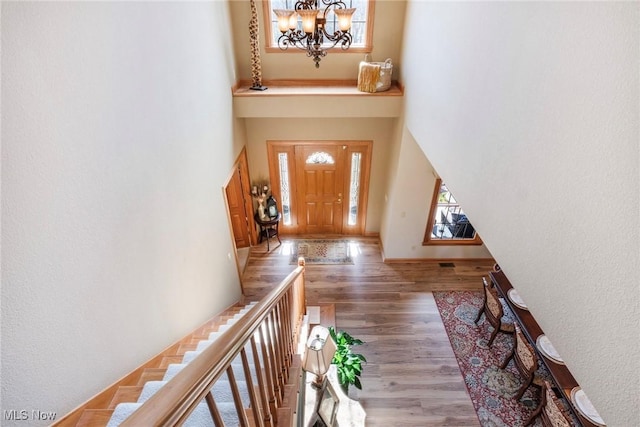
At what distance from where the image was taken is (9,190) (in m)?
1.22

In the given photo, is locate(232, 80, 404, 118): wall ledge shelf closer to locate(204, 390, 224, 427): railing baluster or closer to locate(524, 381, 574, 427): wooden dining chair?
locate(524, 381, 574, 427): wooden dining chair

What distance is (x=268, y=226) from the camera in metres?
5.84

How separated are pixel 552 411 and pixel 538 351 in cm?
50

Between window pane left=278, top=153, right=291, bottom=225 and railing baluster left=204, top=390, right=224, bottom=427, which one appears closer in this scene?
railing baluster left=204, top=390, right=224, bottom=427

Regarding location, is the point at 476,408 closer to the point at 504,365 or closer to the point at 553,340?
the point at 504,365

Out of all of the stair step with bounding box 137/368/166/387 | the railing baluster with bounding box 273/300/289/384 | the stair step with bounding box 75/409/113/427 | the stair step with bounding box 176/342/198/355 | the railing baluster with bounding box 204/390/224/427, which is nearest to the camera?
the railing baluster with bounding box 204/390/224/427

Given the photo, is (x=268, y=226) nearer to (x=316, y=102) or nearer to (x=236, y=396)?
(x=316, y=102)

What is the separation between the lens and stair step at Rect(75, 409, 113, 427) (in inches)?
63.7

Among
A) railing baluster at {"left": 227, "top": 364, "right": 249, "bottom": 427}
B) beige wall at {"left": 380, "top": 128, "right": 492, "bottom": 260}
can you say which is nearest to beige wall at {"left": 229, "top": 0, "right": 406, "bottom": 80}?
beige wall at {"left": 380, "top": 128, "right": 492, "bottom": 260}

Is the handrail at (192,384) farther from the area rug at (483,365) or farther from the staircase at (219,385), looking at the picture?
the area rug at (483,365)

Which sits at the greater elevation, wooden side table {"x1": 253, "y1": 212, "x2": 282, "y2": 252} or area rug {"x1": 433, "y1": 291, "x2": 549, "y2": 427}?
wooden side table {"x1": 253, "y1": 212, "x2": 282, "y2": 252}

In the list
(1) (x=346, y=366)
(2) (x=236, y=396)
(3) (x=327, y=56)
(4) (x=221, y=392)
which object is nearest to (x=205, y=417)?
(4) (x=221, y=392)
